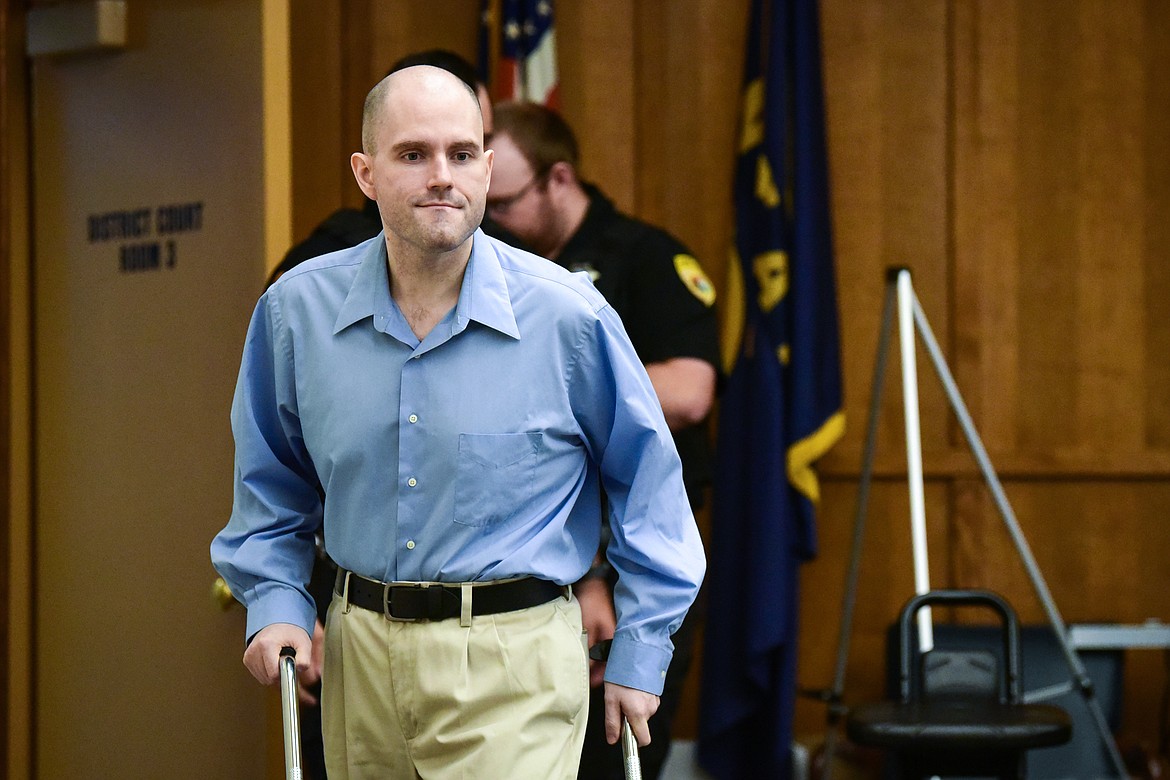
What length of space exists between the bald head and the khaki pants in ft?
1.95

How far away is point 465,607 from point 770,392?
6.91 feet

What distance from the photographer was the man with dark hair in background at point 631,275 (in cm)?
279

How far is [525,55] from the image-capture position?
Answer: 149 inches

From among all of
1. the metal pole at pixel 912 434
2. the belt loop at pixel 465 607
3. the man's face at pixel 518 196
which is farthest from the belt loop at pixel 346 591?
the metal pole at pixel 912 434

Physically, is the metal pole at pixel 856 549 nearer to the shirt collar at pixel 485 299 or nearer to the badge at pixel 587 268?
the badge at pixel 587 268

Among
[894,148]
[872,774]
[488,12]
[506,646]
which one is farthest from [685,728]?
[506,646]

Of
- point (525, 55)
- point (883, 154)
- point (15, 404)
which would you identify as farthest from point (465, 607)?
point (883, 154)

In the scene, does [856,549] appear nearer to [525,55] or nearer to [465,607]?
[525,55]

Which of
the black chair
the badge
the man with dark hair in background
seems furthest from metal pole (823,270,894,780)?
the badge

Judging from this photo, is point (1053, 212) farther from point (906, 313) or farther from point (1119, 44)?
point (906, 313)

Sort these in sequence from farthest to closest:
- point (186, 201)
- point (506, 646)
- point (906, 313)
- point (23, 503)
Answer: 1. point (906, 313)
2. point (23, 503)
3. point (186, 201)
4. point (506, 646)

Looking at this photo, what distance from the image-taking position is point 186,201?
103 inches

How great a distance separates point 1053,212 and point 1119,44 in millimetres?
504

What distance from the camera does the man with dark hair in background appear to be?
2795 millimetres
